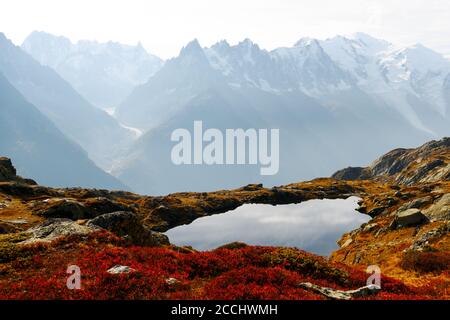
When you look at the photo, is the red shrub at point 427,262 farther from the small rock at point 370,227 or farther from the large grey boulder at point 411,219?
the small rock at point 370,227

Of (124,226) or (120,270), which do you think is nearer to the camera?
(120,270)

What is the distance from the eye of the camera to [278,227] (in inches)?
4131

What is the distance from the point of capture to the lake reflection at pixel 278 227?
92481 millimetres

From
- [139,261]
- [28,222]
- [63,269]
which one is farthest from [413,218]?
[28,222]

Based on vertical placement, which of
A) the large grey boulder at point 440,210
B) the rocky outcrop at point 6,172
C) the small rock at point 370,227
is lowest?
the small rock at point 370,227

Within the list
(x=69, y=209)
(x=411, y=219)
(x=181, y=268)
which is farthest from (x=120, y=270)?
(x=69, y=209)

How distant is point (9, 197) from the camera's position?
87.5 m

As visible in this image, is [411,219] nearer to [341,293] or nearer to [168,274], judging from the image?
[341,293]

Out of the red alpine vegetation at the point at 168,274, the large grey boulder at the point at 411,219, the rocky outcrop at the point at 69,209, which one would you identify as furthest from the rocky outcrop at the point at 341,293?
the rocky outcrop at the point at 69,209

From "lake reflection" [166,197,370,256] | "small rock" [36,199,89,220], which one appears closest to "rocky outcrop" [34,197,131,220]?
"small rock" [36,199,89,220]

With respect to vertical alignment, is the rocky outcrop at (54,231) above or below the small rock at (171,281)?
above

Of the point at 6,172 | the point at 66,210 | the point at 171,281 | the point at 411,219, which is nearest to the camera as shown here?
the point at 171,281
